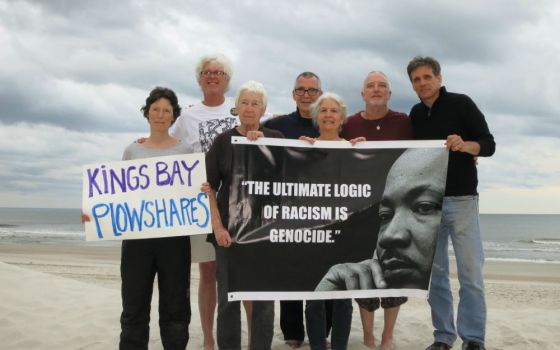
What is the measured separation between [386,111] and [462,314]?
1895 mm

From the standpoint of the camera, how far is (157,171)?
4.07 meters

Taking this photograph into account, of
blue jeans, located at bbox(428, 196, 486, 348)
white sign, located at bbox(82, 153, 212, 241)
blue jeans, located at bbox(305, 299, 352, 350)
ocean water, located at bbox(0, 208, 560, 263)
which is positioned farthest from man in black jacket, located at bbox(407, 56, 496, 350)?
ocean water, located at bbox(0, 208, 560, 263)

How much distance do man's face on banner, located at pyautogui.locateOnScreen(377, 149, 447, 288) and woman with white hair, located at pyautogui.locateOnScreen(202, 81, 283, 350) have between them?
1.08m

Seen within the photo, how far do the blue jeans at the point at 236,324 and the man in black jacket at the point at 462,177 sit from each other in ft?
5.59

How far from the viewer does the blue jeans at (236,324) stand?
12.5 ft

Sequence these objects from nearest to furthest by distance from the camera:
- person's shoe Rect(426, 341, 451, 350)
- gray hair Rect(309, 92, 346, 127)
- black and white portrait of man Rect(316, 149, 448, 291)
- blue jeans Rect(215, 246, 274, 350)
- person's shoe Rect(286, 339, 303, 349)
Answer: blue jeans Rect(215, 246, 274, 350), gray hair Rect(309, 92, 346, 127), black and white portrait of man Rect(316, 149, 448, 291), person's shoe Rect(426, 341, 451, 350), person's shoe Rect(286, 339, 303, 349)

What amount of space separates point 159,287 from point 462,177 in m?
2.64

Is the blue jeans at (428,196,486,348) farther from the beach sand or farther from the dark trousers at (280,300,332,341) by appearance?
the dark trousers at (280,300,332,341)

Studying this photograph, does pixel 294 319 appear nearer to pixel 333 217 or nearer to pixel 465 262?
pixel 333 217

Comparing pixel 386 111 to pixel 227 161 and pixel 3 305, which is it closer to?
pixel 227 161

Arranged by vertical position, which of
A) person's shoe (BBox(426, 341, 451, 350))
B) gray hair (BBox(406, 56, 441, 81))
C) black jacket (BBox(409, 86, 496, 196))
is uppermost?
gray hair (BBox(406, 56, 441, 81))

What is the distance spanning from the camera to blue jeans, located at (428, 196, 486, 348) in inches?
174

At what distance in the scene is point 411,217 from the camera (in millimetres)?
4309

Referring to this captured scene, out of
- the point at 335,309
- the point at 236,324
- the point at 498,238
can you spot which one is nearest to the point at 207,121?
the point at 236,324
